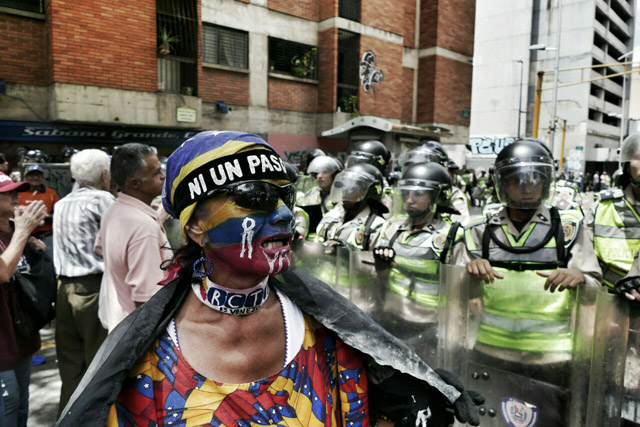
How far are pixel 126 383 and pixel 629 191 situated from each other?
133 inches

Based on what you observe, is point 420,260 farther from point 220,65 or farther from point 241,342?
point 220,65

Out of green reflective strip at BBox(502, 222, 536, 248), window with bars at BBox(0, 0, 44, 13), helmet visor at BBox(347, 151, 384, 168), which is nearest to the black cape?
green reflective strip at BBox(502, 222, 536, 248)

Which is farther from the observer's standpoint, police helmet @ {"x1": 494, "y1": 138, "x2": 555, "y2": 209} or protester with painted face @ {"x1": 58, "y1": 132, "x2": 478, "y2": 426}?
police helmet @ {"x1": 494, "y1": 138, "x2": 555, "y2": 209}

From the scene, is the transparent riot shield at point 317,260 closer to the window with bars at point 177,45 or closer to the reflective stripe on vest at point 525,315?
the reflective stripe on vest at point 525,315

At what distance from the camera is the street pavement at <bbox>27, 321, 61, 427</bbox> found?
3.91 m

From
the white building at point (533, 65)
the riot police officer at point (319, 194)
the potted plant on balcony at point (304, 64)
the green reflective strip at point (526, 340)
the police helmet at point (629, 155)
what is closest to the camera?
the green reflective strip at point (526, 340)

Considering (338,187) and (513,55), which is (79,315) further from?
(513,55)

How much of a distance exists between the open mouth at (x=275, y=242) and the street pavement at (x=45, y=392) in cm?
349

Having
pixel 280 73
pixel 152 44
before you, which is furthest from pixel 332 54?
pixel 152 44

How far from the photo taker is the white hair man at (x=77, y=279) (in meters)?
3.53

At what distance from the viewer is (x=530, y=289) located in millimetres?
2699

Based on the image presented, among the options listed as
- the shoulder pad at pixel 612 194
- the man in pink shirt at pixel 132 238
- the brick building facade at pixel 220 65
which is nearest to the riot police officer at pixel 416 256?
the shoulder pad at pixel 612 194

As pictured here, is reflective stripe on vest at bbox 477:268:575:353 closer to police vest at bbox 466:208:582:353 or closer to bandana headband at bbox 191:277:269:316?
police vest at bbox 466:208:582:353

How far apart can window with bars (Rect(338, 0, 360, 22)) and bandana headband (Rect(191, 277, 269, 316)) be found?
17.2 metres
